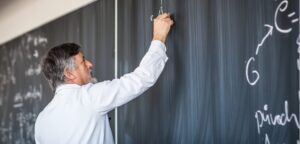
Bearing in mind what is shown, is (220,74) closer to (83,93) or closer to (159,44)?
(159,44)

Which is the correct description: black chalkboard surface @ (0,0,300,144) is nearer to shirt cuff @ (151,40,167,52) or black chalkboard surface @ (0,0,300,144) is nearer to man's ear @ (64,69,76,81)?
shirt cuff @ (151,40,167,52)

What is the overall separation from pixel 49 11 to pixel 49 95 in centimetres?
55

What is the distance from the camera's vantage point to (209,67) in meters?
1.82

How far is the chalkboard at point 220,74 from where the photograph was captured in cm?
153

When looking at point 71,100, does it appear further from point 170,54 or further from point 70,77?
point 170,54

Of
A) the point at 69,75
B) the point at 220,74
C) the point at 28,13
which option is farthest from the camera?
the point at 28,13

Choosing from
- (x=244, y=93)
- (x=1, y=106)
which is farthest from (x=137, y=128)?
(x=1, y=106)

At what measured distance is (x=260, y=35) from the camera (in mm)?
1606

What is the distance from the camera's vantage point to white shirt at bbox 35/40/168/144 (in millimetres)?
1787

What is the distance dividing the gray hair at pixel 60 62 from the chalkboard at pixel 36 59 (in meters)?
0.57

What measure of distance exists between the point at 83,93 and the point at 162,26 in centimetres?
40

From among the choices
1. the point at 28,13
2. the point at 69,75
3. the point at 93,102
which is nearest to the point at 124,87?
the point at 93,102

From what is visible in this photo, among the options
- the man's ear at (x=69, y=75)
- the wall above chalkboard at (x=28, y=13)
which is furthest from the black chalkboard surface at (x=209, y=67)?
the man's ear at (x=69, y=75)

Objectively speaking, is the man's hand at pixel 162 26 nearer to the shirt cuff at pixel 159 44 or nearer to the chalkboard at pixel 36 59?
the shirt cuff at pixel 159 44
